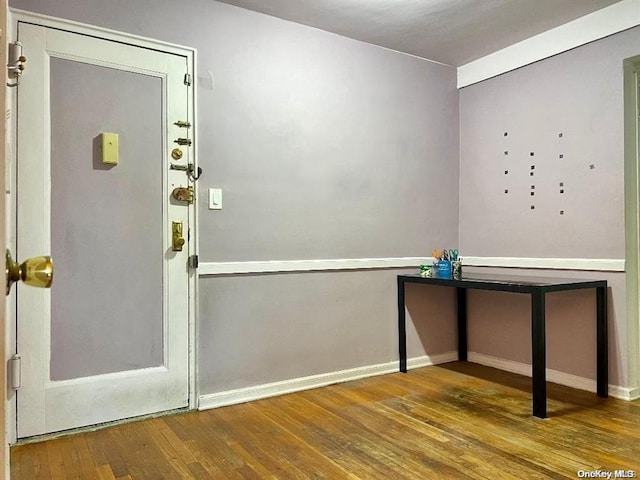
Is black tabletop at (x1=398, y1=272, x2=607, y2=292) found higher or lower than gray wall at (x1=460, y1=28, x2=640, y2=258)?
lower

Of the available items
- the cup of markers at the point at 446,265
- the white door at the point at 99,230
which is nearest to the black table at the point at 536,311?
the cup of markers at the point at 446,265

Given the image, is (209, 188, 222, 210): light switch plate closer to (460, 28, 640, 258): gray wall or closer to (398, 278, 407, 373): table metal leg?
(398, 278, 407, 373): table metal leg

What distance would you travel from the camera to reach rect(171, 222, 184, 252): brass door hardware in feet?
8.32

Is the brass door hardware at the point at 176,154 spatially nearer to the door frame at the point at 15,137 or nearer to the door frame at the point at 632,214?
the door frame at the point at 15,137

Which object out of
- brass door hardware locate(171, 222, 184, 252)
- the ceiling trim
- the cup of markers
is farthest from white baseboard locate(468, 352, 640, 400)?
brass door hardware locate(171, 222, 184, 252)

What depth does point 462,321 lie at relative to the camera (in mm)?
3680

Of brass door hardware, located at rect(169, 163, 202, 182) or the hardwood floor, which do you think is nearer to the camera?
the hardwood floor

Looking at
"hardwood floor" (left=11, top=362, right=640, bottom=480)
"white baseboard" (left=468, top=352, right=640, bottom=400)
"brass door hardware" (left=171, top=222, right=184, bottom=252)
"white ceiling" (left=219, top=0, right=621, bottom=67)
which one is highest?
"white ceiling" (left=219, top=0, right=621, bottom=67)

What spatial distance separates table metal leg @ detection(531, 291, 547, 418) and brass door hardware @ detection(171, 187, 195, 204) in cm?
186

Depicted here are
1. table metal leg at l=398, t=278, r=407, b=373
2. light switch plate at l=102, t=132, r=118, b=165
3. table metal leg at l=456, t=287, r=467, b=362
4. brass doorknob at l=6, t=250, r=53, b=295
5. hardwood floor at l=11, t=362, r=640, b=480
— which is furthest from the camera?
table metal leg at l=456, t=287, r=467, b=362

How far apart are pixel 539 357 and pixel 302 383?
4.44ft

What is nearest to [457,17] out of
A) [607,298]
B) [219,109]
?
[219,109]

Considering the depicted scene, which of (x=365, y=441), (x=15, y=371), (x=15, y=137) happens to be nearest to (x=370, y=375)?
(x=365, y=441)

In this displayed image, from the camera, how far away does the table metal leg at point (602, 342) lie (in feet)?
9.12
